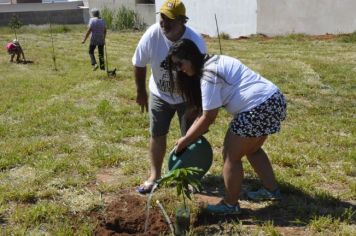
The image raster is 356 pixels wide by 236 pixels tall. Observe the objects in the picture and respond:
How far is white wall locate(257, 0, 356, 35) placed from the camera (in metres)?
17.9

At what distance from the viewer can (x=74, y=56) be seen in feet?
52.0

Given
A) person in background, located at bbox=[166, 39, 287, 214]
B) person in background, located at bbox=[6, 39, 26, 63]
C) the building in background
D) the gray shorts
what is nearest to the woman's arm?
person in background, located at bbox=[166, 39, 287, 214]

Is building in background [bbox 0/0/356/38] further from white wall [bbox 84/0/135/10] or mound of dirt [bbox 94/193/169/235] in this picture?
mound of dirt [bbox 94/193/169/235]

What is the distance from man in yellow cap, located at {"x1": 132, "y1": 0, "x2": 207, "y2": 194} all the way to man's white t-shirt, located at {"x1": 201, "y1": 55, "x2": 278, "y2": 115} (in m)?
0.46

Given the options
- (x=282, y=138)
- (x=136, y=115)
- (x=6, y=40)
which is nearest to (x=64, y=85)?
(x=136, y=115)

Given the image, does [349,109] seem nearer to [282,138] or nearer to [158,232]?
[282,138]

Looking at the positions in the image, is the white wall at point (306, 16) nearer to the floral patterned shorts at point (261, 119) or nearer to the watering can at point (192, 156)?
the watering can at point (192, 156)

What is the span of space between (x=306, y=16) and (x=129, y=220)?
16389mm

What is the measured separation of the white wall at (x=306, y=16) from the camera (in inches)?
706

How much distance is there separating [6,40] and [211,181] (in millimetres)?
18575

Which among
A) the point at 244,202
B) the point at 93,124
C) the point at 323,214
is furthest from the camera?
the point at 93,124

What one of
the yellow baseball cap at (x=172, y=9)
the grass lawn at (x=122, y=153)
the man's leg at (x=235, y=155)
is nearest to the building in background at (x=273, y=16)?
the grass lawn at (x=122, y=153)

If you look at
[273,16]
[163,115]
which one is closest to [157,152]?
[163,115]

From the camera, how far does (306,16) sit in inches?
744
